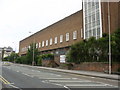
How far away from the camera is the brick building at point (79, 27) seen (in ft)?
119

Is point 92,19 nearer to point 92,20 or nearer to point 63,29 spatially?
point 92,20

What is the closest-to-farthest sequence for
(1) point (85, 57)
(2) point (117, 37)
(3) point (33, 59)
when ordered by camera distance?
(2) point (117, 37) → (1) point (85, 57) → (3) point (33, 59)

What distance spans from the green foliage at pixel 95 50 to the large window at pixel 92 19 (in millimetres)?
6139

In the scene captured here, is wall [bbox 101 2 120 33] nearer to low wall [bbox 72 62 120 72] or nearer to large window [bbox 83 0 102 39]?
large window [bbox 83 0 102 39]

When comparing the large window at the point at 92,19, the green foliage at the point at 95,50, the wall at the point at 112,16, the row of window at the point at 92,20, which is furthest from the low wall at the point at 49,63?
the wall at the point at 112,16

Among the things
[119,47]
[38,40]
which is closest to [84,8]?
[119,47]

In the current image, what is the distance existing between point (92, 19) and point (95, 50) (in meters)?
11.3

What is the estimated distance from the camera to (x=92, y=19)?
3841 centimetres

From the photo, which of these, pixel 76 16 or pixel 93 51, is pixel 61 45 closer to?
pixel 76 16

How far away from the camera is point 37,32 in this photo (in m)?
77.6

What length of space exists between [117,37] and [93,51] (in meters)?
4.59

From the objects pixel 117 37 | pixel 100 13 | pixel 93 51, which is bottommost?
pixel 93 51

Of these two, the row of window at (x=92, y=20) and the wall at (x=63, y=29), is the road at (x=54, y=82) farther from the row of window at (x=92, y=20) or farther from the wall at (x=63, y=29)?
the wall at (x=63, y=29)

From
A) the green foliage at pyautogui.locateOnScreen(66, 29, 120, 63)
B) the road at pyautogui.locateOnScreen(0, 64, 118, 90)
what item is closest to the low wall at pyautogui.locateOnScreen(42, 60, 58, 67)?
the green foliage at pyautogui.locateOnScreen(66, 29, 120, 63)
